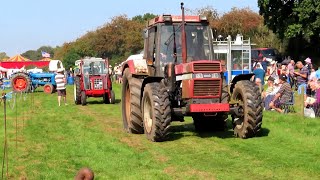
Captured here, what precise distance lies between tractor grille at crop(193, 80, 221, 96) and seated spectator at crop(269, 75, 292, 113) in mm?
5093

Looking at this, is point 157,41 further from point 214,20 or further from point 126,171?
point 214,20

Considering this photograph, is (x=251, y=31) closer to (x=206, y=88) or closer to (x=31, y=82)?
(x=31, y=82)

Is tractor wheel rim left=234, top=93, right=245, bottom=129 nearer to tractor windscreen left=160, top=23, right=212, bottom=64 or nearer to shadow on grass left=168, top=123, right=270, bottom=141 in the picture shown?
shadow on grass left=168, top=123, right=270, bottom=141

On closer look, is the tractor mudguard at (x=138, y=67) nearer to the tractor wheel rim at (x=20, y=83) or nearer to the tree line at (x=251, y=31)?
the tree line at (x=251, y=31)

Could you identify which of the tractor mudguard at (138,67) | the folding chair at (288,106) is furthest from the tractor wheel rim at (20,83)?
the tractor mudguard at (138,67)

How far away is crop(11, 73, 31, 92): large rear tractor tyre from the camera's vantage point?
34.2 metres

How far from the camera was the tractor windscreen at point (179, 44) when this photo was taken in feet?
38.5

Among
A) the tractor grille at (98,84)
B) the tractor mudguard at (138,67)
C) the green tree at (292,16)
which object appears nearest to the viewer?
the tractor mudguard at (138,67)

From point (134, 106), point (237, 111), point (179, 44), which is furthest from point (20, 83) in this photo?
point (237, 111)

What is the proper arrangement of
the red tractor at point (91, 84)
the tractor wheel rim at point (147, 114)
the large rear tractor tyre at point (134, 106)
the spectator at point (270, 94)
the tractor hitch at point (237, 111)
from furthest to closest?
the red tractor at point (91, 84), the spectator at point (270, 94), the large rear tractor tyre at point (134, 106), the tractor wheel rim at point (147, 114), the tractor hitch at point (237, 111)

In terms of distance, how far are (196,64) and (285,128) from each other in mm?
3097

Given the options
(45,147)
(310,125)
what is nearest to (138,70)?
(45,147)

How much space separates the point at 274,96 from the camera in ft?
54.3

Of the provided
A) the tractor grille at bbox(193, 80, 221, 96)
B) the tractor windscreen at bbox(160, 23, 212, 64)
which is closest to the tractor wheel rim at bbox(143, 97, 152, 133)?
the tractor windscreen at bbox(160, 23, 212, 64)
